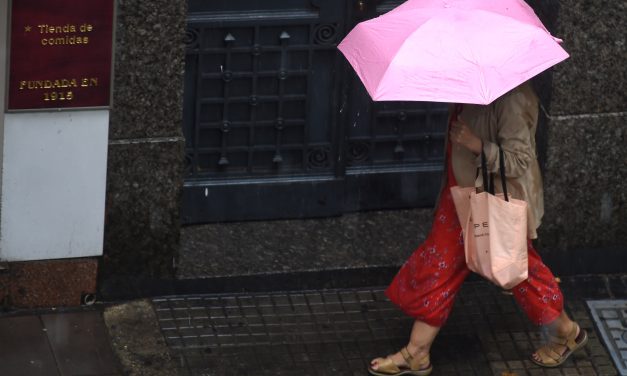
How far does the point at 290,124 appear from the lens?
8539 mm

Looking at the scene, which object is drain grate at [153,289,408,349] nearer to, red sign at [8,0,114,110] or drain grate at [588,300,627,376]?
drain grate at [588,300,627,376]

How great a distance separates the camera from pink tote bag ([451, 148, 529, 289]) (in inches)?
278

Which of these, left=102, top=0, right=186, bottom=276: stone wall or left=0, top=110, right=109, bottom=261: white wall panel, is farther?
left=102, top=0, right=186, bottom=276: stone wall

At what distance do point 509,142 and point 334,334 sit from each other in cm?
151

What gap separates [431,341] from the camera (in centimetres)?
754

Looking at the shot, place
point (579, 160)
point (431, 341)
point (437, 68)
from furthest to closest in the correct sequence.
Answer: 1. point (579, 160)
2. point (431, 341)
3. point (437, 68)

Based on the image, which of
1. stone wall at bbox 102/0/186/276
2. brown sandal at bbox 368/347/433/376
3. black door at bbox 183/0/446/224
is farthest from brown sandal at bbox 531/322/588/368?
stone wall at bbox 102/0/186/276

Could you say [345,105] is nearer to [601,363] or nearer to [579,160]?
[579,160]

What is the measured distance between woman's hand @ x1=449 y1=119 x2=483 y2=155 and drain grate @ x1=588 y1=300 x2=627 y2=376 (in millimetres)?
1523

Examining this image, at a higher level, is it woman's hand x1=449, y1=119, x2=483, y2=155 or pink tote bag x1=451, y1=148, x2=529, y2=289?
woman's hand x1=449, y1=119, x2=483, y2=155

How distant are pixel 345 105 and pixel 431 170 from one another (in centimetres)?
69

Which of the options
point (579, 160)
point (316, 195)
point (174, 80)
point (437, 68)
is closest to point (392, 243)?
point (316, 195)

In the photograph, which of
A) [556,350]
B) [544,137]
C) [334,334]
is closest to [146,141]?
[334,334]

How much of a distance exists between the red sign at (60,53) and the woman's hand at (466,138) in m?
1.74
